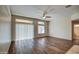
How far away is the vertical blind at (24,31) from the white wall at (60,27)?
393mm

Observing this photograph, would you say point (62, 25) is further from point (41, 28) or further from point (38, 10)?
point (38, 10)

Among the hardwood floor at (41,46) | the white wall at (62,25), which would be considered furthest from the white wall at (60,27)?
the hardwood floor at (41,46)

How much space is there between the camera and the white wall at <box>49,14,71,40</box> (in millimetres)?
1487

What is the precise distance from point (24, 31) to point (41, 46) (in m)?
0.44

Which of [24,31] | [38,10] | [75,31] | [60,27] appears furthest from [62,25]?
[24,31]

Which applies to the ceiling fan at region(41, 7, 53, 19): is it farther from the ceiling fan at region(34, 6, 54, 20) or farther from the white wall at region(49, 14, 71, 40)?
the white wall at region(49, 14, 71, 40)

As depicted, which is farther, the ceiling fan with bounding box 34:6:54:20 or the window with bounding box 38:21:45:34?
the window with bounding box 38:21:45:34

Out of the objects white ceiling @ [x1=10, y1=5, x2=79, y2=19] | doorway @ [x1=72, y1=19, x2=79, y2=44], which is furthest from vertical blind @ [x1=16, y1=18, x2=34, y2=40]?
doorway @ [x1=72, y1=19, x2=79, y2=44]

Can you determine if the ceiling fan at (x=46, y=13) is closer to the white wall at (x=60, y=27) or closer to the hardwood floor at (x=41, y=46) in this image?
the white wall at (x=60, y=27)

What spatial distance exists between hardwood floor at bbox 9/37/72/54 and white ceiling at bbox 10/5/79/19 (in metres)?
0.51

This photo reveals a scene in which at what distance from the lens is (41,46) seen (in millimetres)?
1439

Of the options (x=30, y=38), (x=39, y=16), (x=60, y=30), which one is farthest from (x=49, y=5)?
(x=30, y=38)

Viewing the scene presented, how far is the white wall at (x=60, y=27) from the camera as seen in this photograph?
149 centimetres
